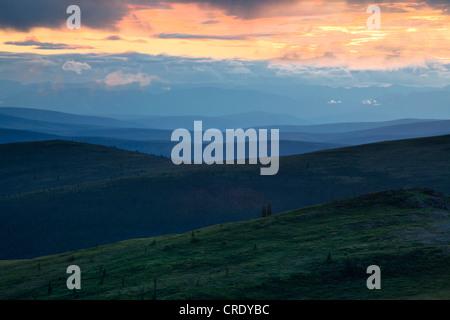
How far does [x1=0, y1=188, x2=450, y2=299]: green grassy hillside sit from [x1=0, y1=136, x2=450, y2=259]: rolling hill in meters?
Result: 55.2

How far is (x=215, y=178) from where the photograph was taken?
473 feet

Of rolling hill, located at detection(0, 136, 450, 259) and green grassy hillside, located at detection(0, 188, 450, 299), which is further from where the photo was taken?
rolling hill, located at detection(0, 136, 450, 259)

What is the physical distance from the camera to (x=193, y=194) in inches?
5340

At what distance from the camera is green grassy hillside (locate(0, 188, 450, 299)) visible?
1332 inches

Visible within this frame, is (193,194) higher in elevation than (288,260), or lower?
higher

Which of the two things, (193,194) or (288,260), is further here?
(193,194)

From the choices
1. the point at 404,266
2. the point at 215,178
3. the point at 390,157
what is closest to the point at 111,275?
the point at 404,266

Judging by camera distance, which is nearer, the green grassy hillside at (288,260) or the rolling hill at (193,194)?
the green grassy hillside at (288,260)

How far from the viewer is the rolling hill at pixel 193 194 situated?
116981mm

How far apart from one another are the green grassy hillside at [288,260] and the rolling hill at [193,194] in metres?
55.2

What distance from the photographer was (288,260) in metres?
40.7

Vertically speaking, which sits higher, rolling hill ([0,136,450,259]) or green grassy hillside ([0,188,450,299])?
rolling hill ([0,136,450,259])

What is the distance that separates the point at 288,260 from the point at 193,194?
9575 cm
